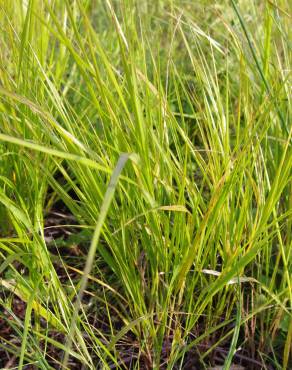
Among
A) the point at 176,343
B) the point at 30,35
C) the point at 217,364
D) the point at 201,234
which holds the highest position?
the point at 30,35

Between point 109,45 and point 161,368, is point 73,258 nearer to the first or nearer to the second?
point 161,368

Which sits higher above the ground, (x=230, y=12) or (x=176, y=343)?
(x=230, y=12)

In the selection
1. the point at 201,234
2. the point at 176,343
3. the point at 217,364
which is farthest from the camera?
the point at 217,364

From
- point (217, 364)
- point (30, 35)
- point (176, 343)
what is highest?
point (30, 35)

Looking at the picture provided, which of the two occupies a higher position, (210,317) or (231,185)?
(231,185)

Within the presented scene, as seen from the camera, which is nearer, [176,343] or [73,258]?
[176,343]

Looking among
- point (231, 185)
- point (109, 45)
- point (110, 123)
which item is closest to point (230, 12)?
point (109, 45)

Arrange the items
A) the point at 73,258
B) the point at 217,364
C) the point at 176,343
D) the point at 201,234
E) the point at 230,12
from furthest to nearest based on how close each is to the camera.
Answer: the point at 230,12, the point at 73,258, the point at 217,364, the point at 176,343, the point at 201,234

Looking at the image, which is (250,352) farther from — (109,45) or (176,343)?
(109,45)

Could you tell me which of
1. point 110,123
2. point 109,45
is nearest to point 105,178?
point 110,123
